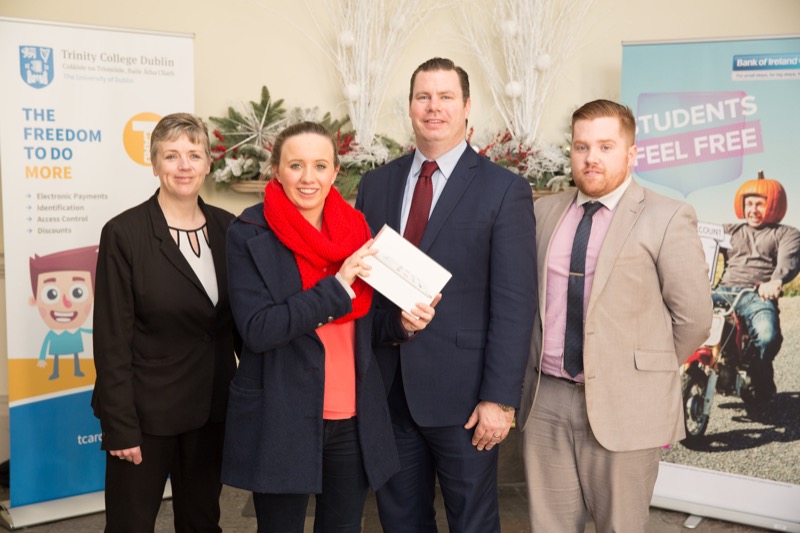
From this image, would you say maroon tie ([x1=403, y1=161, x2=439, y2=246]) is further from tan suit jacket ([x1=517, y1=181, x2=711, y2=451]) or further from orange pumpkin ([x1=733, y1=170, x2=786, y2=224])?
orange pumpkin ([x1=733, y1=170, x2=786, y2=224])

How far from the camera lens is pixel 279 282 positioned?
1.80 meters

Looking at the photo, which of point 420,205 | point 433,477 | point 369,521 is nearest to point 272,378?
point 420,205

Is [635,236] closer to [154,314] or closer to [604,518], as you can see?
[604,518]

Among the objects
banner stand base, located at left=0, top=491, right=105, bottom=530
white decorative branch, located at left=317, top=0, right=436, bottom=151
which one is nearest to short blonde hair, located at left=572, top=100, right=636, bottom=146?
white decorative branch, located at left=317, top=0, right=436, bottom=151

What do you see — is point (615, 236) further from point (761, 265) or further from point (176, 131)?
point (761, 265)

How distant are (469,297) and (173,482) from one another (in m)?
1.14

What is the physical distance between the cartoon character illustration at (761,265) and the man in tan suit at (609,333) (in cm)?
130

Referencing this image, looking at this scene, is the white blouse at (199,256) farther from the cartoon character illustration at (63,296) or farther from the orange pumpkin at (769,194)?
the orange pumpkin at (769,194)

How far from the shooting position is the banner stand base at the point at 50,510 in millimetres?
3225

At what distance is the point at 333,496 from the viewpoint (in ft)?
6.25

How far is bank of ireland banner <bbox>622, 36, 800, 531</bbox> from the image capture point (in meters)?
3.24

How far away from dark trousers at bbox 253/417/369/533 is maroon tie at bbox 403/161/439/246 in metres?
0.59

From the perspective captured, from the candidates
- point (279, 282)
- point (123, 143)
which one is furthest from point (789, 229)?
point (123, 143)

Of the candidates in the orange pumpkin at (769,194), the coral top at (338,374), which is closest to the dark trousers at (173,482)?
the coral top at (338,374)
